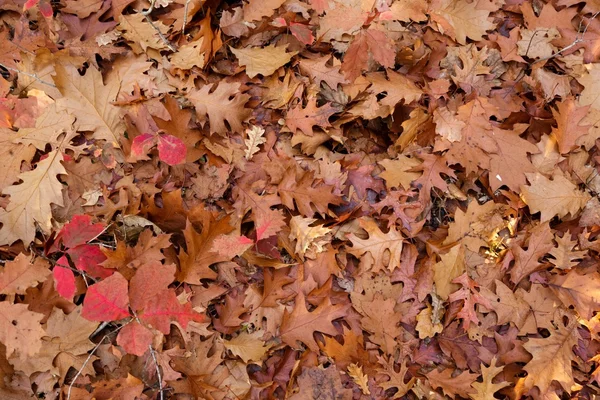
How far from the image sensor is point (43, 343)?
2.12m

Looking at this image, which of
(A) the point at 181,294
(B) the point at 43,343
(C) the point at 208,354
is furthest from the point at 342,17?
(B) the point at 43,343

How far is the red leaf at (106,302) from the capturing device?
6.83ft

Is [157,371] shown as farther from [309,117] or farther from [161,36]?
[161,36]

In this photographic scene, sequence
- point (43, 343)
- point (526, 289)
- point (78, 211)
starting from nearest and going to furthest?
point (43, 343) < point (78, 211) < point (526, 289)

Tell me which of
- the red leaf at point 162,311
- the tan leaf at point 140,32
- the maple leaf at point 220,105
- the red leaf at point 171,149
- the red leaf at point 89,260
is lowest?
the red leaf at point 162,311

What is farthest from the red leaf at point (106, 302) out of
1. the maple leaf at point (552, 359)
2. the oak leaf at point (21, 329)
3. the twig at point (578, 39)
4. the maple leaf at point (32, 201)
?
the twig at point (578, 39)

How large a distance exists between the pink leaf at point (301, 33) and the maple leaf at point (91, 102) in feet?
3.15

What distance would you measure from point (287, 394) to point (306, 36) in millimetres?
1812

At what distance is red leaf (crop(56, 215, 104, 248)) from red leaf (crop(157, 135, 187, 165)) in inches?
17.6

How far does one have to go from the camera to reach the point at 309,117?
2.48 meters

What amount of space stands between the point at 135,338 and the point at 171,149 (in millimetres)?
901

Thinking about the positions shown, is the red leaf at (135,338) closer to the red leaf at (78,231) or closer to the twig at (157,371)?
the twig at (157,371)

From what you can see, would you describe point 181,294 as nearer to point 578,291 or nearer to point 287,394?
point 287,394

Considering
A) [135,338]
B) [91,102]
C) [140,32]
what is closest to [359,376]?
[135,338]
